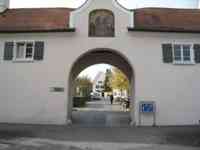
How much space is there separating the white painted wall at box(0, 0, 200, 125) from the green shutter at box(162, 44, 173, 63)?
0.26m

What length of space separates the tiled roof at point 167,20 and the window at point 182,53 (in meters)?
1.00

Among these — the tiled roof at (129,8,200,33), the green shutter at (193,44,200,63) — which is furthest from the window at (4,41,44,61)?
the green shutter at (193,44,200,63)

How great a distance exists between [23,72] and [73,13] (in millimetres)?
4850

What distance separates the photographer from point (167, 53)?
601 inches

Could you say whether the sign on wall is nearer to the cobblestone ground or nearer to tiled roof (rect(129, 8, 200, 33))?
tiled roof (rect(129, 8, 200, 33))

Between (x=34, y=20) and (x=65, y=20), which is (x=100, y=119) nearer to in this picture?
(x=65, y=20)

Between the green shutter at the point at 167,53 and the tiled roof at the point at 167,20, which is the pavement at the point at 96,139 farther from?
the tiled roof at the point at 167,20

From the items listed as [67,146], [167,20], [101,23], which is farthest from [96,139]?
[167,20]

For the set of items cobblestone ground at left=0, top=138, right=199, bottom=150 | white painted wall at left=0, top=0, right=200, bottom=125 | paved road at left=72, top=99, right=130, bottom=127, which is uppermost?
white painted wall at left=0, top=0, right=200, bottom=125

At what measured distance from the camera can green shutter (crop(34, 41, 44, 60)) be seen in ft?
50.4

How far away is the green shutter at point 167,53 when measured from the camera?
15.2m

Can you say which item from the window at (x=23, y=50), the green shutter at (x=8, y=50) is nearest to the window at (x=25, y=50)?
the window at (x=23, y=50)

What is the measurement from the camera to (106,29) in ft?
50.9

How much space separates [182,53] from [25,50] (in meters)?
9.94
